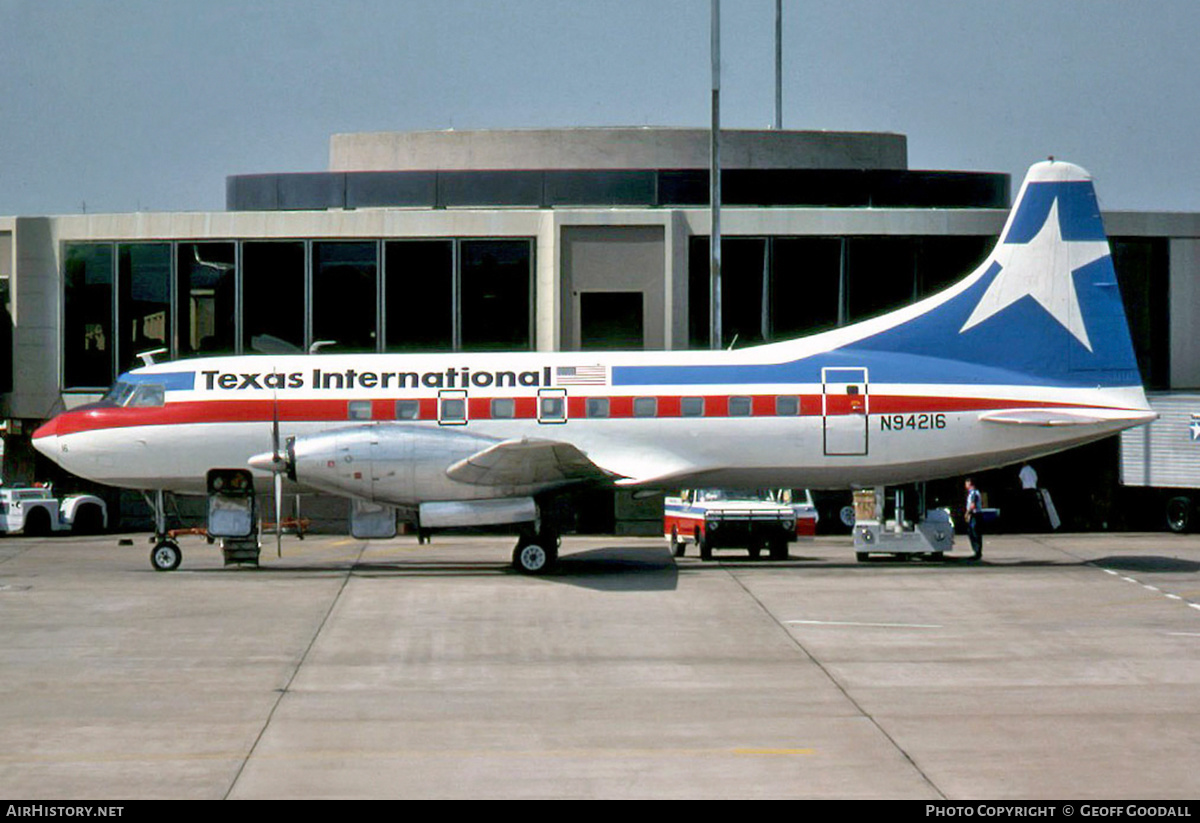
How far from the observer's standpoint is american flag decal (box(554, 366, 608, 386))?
100 ft

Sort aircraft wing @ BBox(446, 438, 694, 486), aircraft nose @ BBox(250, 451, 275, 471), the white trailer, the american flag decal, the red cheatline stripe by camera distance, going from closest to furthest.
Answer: aircraft wing @ BBox(446, 438, 694, 486), aircraft nose @ BBox(250, 451, 275, 471), the red cheatline stripe, the american flag decal, the white trailer

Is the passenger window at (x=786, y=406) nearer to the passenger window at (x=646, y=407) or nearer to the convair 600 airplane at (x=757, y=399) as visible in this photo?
the convair 600 airplane at (x=757, y=399)

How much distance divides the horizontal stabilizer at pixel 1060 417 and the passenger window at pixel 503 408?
909 cm

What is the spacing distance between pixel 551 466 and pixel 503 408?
2.45m

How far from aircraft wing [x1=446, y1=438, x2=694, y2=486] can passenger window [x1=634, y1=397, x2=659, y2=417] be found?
0.78 meters

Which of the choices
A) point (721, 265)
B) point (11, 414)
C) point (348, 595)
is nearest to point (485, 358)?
point (348, 595)

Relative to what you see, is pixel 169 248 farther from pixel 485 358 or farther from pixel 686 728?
pixel 686 728

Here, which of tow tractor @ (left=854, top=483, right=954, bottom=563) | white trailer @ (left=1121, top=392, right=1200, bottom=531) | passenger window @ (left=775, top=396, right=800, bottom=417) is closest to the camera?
passenger window @ (left=775, top=396, right=800, bottom=417)

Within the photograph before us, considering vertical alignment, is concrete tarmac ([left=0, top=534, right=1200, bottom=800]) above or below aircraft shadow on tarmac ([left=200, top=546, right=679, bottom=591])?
above

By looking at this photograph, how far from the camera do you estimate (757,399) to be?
3012 cm

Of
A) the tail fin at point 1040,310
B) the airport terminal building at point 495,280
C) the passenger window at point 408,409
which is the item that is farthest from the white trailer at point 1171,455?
the passenger window at point 408,409

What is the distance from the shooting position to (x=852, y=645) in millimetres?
21422

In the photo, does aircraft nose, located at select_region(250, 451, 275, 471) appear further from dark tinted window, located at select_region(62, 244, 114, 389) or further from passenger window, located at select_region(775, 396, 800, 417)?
dark tinted window, located at select_region(62, 244, 114, 389)

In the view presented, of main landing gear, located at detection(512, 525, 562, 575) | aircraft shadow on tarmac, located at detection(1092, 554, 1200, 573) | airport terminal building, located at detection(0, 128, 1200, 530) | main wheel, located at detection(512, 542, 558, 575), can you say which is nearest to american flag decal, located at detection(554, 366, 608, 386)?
main landing gear, located at detection(512, 525, 562, 575)
